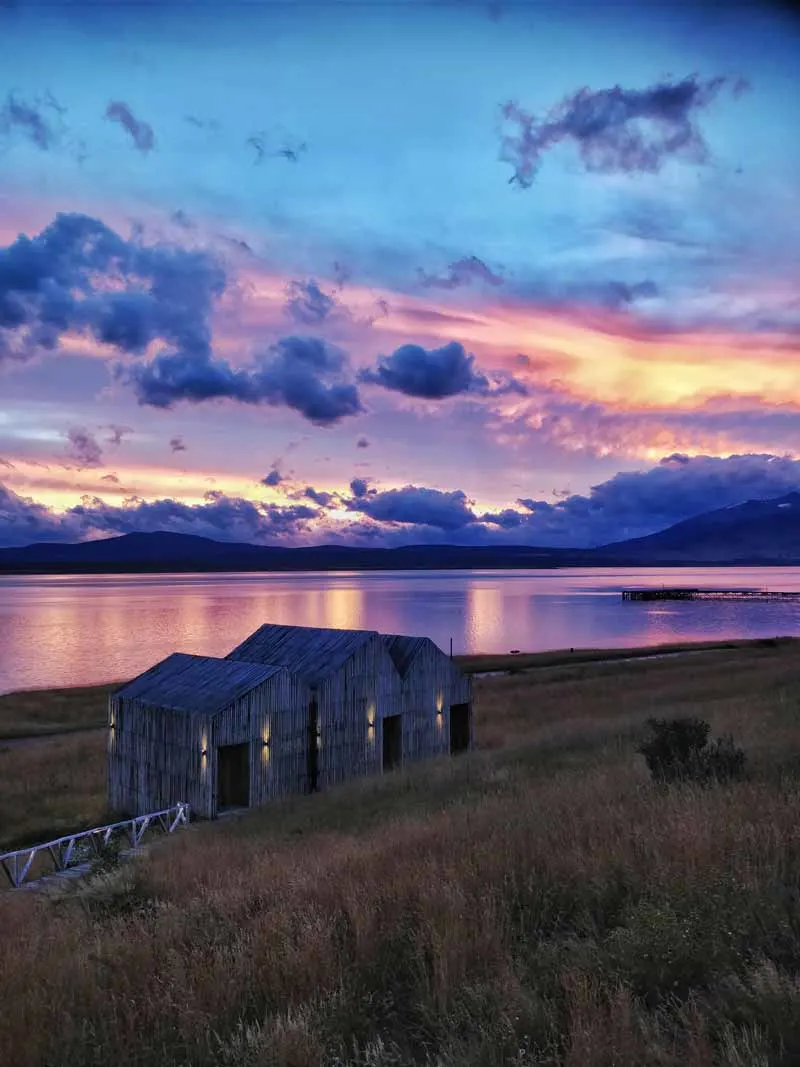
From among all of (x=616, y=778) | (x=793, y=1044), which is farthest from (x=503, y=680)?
(x=793, y=1044)

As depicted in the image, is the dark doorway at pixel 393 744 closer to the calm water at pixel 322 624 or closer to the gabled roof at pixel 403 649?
the gabled roof at pixel 403 649

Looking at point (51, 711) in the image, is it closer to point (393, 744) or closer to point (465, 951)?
point (393, 744)

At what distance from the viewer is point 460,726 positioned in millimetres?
33406

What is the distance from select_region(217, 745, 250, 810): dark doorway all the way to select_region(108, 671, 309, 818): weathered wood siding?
1051 mm

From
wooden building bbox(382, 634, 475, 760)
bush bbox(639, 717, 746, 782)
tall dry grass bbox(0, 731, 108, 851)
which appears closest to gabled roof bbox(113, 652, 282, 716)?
tall dry grass bbox(0, 731, 108, 851)

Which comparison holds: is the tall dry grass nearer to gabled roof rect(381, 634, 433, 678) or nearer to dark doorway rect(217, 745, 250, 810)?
dark doorway rect(217, 745, 250, 810)

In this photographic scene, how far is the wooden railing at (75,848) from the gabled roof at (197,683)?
3168 mm

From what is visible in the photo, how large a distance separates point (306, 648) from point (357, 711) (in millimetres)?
3308

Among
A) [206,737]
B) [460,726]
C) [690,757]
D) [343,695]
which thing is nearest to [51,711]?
[460,726]

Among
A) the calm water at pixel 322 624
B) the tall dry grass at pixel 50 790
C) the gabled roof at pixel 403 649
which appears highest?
the gabled roof at pixel 403 649

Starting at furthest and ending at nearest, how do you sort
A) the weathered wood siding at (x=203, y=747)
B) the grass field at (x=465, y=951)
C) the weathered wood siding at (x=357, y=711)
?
the weathered wood siding at (x=357, y=711)
the weathered wood siding at (x=203, y=747)
the grass field at (x=465, y=951)

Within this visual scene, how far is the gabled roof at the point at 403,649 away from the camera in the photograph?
30.4 metres

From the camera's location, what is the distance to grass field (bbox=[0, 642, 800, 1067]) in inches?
173

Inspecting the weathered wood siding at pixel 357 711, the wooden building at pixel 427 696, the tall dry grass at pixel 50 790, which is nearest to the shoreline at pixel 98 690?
the tall dry grass at pixel 50 790
